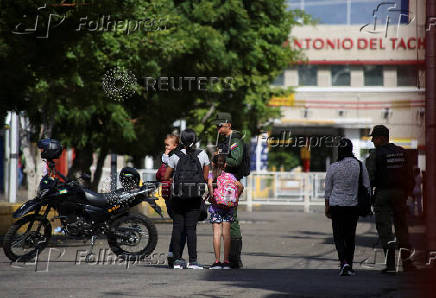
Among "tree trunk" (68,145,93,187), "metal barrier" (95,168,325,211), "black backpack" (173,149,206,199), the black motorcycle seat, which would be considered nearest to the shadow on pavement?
"black backpack" (173,149,206,199)

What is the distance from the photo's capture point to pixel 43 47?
1700cm

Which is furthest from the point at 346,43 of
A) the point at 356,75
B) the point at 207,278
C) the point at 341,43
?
the point at 207,278

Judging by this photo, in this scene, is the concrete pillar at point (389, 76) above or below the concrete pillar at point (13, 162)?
above

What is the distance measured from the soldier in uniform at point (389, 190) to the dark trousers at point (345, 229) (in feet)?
1.14

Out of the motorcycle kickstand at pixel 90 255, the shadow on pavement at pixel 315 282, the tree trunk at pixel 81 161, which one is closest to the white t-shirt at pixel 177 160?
the shadow on pavement at pixel 315 282

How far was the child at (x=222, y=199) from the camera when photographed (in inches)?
493

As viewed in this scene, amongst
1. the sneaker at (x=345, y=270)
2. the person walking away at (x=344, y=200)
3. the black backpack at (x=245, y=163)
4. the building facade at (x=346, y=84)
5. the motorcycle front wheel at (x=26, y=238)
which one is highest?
the building facade at (x=346, y=84)

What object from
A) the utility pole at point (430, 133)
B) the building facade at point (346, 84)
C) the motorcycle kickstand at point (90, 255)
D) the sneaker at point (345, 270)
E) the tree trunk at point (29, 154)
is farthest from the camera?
the building facade at point (346, 84)

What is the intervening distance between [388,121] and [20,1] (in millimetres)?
47265

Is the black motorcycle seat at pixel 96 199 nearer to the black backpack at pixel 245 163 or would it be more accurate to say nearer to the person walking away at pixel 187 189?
the person walking away at pixel 187 189

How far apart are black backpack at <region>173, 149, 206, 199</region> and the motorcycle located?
1869mm

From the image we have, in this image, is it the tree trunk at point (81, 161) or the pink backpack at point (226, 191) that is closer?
the pink backpack at point (226, 191)

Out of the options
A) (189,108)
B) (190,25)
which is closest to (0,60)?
(190,25)

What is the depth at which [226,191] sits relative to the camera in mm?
12516
